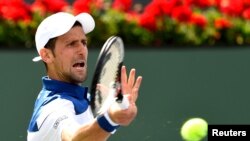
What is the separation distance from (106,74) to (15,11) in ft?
14.1

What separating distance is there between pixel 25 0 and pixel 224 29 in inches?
83.6

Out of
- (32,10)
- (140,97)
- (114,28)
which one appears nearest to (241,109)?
(140,97)

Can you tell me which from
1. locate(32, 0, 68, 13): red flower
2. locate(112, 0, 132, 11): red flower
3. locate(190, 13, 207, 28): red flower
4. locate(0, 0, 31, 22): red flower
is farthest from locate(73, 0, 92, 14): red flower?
locate(190, 13, 207, 28): red flower

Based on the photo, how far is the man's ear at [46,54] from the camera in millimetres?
5176

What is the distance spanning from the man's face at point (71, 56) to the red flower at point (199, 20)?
151 inches

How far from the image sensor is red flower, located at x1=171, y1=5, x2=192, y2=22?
8867mm

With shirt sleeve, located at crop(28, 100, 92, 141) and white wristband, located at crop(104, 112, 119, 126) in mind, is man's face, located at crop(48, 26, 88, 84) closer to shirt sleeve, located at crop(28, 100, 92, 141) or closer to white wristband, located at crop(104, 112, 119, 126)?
shirt sleeve, located at crop(28, 100, 92, 141)

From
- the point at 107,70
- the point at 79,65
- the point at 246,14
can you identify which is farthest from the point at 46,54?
the point at 246,14

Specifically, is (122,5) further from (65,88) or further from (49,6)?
(65,88)

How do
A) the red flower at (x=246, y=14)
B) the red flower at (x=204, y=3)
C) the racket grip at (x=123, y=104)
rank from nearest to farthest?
the racket grip at (x=123, y=104)
the red flower at (x=246, y=14)
the red flower at (x=204, y=3)

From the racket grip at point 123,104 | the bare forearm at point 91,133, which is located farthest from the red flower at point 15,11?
the racket grip at point 123,104

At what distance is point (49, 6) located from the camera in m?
8.99

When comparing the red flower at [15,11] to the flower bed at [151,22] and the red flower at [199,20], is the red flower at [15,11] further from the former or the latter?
the red flower at [199,20]

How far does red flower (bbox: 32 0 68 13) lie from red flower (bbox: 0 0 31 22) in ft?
0.28
